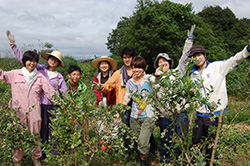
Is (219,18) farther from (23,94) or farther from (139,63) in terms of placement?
(23,94)

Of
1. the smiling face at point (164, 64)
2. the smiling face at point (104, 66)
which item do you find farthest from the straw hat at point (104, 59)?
the smiling face at point (164, 64)

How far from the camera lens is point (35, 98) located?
2.98 metres

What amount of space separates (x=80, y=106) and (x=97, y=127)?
418 millimetres

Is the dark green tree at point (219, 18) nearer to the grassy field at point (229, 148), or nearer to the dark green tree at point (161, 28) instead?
the dark green tree at point (161, 28)

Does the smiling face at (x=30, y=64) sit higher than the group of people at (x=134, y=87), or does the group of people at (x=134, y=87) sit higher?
the smiling face at (x=30, y=64)

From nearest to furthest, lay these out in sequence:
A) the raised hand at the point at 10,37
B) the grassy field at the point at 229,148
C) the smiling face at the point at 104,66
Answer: the grassy field at the point at 229,148 < the raised hand at the point at 10,37 < the smiling face at the point at 104,66

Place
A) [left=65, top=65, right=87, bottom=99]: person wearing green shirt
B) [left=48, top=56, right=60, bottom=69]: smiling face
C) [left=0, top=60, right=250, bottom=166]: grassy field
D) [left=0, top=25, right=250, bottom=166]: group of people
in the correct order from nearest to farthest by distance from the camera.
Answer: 1. [left=0, top=60, right=250, bottom=166]: grassy field
2. [left=0, top=25, right=250, bottom=166]: group of people
3. [left=65, top=65, right=87, bottom=99]: person wearing green shirt
4. [left=48, top=56, right=60, bottom=69]: smiling face

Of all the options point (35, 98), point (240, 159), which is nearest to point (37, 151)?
point (35, 98)

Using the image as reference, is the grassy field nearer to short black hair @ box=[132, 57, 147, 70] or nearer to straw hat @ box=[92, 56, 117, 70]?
short black hair @ box=[132, 57, 147, 70]

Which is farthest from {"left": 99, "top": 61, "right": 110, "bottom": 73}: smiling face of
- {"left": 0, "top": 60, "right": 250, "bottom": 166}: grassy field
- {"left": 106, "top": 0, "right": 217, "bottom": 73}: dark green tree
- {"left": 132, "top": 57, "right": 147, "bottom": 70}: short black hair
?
{"left": 106, "top": 0, "right": 217, "bottom": 73}: dark green tree

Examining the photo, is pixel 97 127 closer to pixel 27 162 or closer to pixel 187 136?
pixel 187 136

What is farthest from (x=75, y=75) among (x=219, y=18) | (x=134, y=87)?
(x=219, y=18)

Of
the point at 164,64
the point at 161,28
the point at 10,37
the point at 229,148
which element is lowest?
the point at 229,148

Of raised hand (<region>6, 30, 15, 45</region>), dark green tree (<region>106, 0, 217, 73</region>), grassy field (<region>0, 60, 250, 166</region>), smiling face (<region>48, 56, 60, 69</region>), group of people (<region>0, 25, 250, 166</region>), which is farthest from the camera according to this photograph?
dark green tree (<region>106, 0, 217, 73</region>)
